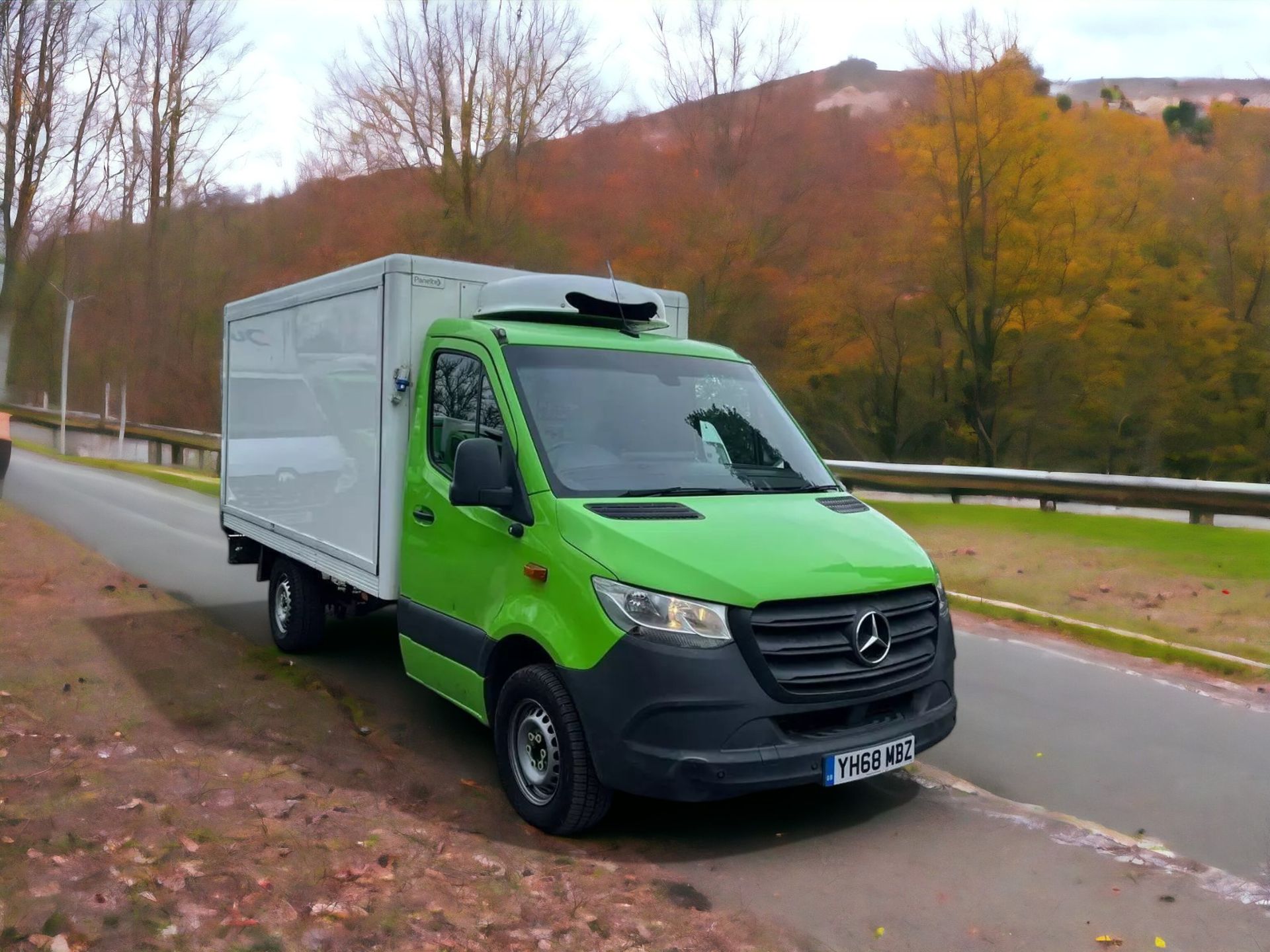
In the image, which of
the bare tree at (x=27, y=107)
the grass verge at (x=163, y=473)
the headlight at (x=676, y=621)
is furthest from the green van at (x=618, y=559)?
the bare tree at (x=27, y=107)

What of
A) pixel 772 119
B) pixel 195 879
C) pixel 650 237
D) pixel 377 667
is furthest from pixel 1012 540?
pixel 772 119

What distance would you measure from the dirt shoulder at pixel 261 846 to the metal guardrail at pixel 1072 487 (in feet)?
22.6

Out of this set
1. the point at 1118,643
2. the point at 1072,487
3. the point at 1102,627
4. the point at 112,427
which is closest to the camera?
the point at 1118,643

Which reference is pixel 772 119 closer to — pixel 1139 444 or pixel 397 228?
pixel 397 228

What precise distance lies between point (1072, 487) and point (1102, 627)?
5724mm

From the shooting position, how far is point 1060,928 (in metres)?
4.19

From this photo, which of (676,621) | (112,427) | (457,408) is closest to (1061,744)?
(676,621)

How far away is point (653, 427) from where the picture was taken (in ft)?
18.9

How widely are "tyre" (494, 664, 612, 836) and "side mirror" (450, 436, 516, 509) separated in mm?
802

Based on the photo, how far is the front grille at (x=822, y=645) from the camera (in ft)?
15.0

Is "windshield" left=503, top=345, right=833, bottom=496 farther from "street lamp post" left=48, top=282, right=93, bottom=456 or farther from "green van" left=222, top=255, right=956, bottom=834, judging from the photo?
"street lamp post" left=48, top=282, right=93, bottom=456

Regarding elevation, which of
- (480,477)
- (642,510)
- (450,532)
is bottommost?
(450,532)

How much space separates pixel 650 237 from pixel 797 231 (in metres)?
4.61

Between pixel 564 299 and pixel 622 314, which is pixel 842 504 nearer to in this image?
pixel 622 314
